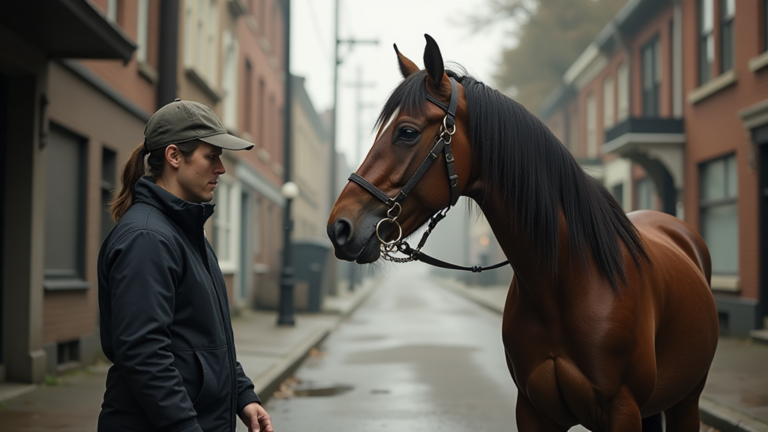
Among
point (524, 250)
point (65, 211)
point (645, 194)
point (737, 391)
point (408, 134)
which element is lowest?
point (737, 391)

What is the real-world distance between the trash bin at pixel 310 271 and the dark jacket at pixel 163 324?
1984 centimetres

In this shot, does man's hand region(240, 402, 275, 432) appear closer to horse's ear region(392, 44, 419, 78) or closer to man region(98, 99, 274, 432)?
man region(98, 99, 274, 432)

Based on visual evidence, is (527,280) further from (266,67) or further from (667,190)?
(266,67)

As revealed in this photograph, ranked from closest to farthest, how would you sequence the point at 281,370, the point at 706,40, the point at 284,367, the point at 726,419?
the point at 726,419 → the point at 281,370 → the point at 284,367 → the point at 706,40

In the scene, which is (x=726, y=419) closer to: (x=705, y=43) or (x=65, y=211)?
(x=65, y=211)

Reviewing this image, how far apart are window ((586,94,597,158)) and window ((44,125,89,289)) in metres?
21.4

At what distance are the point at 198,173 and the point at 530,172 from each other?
1418 millimetres

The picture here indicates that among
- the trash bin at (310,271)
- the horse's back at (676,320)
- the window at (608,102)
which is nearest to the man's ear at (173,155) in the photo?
the horse's back at (676,320)

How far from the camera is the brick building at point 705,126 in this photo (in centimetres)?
1439

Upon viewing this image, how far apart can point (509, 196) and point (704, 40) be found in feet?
51.4

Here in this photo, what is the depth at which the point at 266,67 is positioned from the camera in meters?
28.3

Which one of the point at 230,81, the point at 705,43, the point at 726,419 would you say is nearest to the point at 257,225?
the point at 230,81

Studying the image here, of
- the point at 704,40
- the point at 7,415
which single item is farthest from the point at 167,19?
the point at 704,40

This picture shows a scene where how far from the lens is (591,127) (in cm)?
3014
